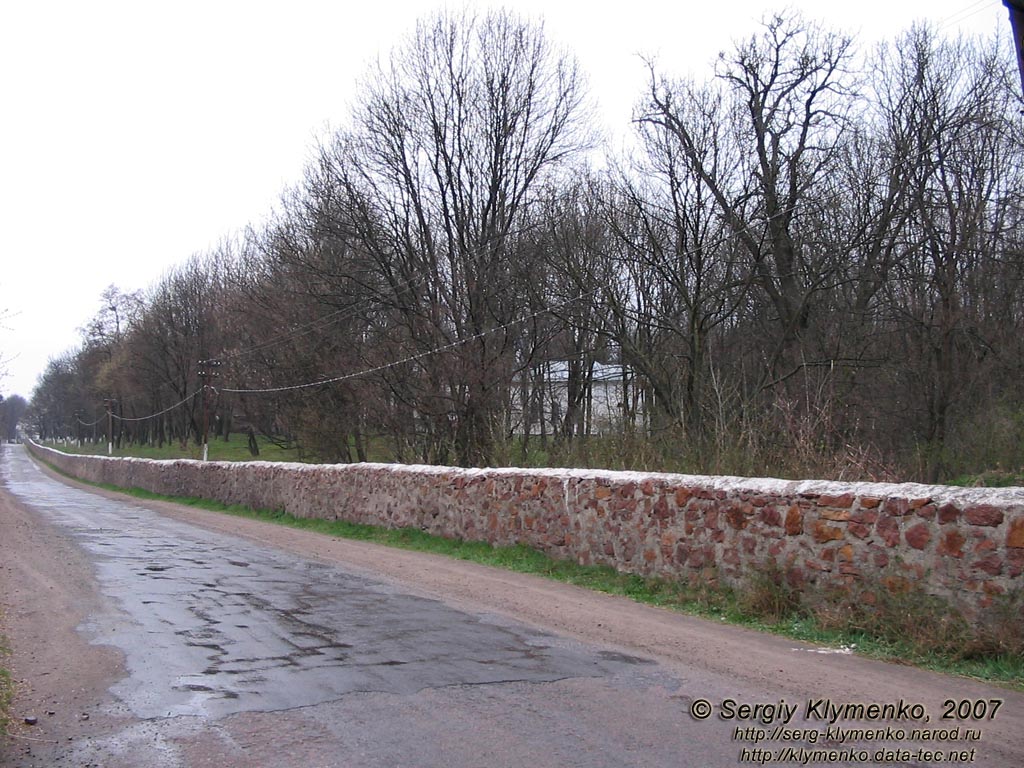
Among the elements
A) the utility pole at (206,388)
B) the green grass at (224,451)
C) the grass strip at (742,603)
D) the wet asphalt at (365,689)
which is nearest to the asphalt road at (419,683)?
the wet asphalt at (365,689)

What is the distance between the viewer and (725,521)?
9586 millimetres

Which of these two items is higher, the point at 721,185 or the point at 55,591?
the point at 721,185

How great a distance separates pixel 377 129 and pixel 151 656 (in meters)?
24.8

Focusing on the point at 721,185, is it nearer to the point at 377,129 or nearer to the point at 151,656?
the point at 377,129

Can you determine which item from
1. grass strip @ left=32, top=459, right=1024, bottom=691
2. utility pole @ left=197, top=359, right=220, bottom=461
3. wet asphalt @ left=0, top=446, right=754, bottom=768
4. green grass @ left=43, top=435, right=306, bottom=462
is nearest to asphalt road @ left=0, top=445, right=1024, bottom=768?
wet asphalt @ left=0, top=446, right=754, bottom=768

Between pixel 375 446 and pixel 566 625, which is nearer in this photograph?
pixel 566 625

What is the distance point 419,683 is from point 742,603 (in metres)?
3.83

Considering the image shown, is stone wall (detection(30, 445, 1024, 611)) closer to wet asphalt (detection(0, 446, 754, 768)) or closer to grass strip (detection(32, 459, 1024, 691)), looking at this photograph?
grass strip (detection(32, 459, 1024, 691))

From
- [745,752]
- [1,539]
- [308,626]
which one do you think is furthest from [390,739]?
[1,539]

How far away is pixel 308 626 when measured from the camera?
27.3 ft

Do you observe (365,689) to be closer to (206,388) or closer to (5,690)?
(5,690)

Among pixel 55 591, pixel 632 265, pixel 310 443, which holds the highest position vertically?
pixel 632 265

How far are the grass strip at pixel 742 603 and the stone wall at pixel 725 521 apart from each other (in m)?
0.18

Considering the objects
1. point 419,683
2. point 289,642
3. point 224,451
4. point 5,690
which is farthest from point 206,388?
point 419,683
